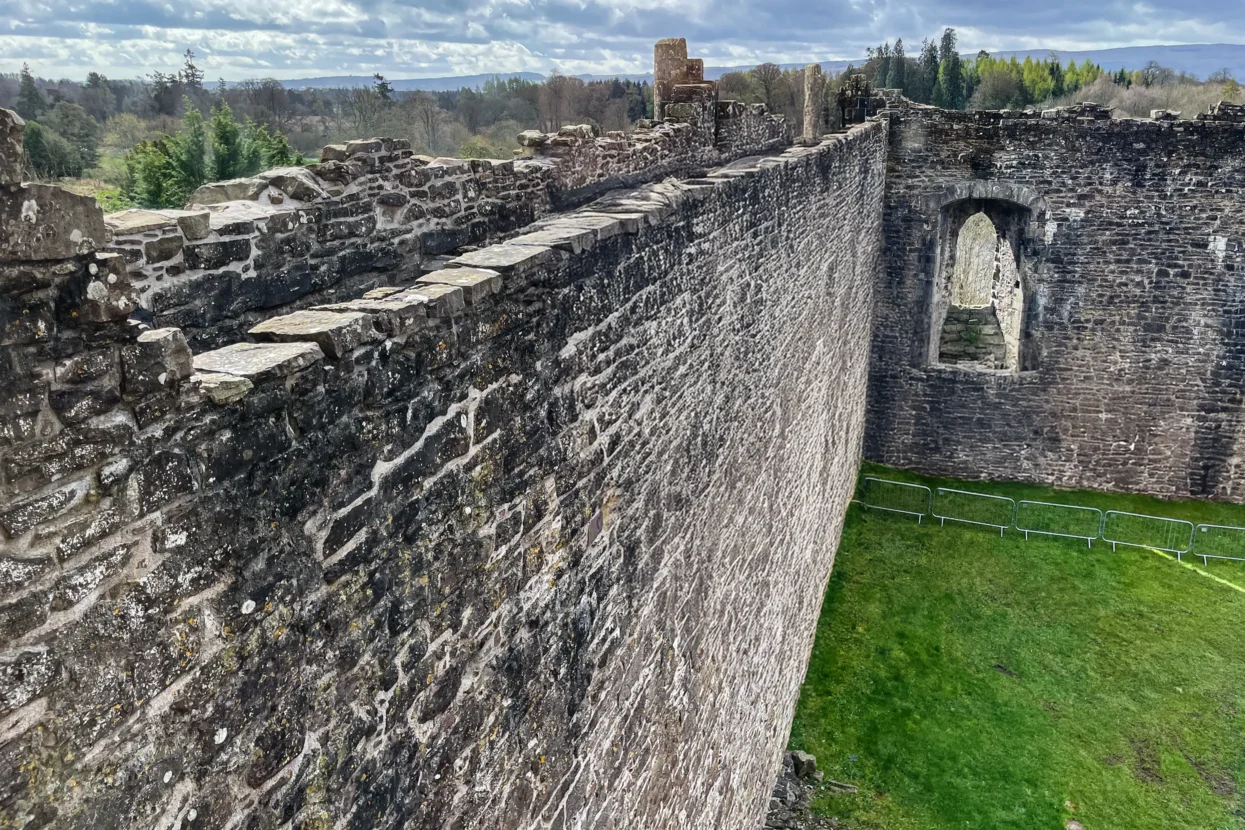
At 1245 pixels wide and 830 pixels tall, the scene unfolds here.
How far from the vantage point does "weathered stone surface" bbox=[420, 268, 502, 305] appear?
3.02 meters

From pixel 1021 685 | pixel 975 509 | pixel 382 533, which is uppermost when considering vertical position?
pixel 382 533

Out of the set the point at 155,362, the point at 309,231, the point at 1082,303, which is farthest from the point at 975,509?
the point at 155,362

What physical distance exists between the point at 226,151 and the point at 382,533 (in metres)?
26.4

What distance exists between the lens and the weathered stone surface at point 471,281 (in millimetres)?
3020

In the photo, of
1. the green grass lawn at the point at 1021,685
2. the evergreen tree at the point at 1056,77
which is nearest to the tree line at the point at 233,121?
the green grass lawn at the point at 1021,685

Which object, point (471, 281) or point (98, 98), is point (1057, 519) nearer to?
point (471, 281)

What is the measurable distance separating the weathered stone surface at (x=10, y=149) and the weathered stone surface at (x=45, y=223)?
2cm

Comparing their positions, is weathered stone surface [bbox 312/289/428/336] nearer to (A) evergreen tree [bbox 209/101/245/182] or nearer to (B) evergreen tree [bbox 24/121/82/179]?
(B) evergreen tree [bbox 24/121/82/179]

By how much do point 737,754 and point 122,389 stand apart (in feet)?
20.9

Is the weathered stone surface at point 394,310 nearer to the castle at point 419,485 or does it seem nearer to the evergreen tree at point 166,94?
the castle at point 419,485

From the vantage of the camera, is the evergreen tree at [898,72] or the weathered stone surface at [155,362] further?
the evergreen tree at [898,72]

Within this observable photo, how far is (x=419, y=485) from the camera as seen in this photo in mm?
2873

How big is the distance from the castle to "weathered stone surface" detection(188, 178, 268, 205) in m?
0.02

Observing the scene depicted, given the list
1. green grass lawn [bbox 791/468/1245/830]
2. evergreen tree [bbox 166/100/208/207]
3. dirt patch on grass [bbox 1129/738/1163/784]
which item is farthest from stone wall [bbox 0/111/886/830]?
evergreen tree [bbox 166/100/208/207]
